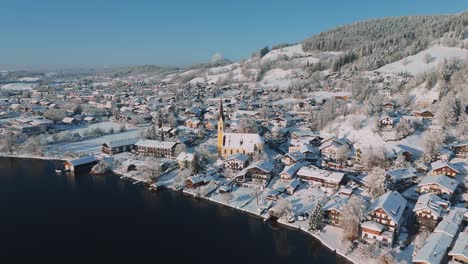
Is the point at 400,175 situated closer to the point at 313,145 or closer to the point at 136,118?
the point at 313,145

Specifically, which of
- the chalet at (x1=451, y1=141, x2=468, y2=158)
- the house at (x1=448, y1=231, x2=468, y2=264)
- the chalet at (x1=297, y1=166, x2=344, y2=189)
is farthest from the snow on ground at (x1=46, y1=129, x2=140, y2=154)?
the chalet at (x1=451, y1=141, x2=468, y2=158)

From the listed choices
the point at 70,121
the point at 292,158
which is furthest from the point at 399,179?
the point at 70,121

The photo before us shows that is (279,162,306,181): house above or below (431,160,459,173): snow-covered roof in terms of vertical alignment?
below

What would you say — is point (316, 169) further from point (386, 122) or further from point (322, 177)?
point (386, 122)

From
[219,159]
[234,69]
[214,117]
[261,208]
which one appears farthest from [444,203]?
[234,69]

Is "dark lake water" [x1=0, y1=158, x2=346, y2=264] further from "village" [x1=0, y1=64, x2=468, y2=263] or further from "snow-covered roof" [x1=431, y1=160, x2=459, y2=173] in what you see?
"snow-covered roof" [x1=431, y1=160, x2=459, y2=173]

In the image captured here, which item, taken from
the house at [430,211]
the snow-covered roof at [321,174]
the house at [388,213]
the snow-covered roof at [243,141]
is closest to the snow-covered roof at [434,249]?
the house at [388,213]
